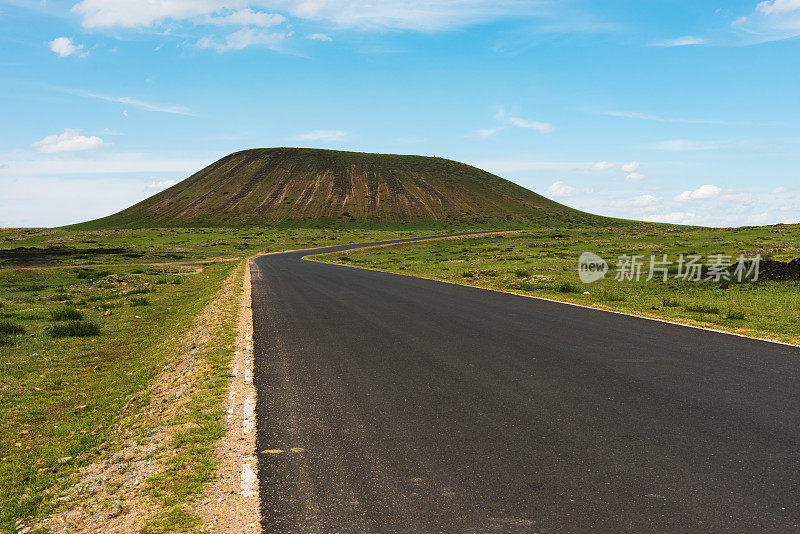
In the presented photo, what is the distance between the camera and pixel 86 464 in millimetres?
6801

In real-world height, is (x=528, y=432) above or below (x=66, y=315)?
above

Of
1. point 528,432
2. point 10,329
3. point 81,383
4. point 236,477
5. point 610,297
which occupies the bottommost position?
point 81,383

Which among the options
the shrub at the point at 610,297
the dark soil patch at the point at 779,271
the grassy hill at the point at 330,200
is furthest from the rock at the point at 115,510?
the grassy hill at the point at 330,200

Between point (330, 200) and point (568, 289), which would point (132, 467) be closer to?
point (568, 289)

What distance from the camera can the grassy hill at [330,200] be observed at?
157 m

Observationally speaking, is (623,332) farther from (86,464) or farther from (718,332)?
(86,464)

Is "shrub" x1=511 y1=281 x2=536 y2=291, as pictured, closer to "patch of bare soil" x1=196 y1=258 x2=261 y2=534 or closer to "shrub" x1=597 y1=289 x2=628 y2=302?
"shrub" x1=597 y1=289 x2=628 y2=302

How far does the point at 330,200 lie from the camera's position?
16662 centimetres

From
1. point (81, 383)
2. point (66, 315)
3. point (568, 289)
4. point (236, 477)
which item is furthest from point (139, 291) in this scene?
point (236, 477)

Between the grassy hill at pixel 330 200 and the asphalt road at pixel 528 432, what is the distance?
14074cm

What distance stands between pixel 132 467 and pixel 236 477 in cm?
172

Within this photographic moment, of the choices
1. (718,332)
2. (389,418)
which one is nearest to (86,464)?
(389,418)

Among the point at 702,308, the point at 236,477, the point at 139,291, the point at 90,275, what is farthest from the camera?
the point at 90,275

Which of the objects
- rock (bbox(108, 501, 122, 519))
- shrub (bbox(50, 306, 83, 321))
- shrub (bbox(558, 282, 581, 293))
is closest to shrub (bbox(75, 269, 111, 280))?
shrub (bbox(50, 306, 83, 321))
